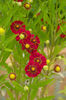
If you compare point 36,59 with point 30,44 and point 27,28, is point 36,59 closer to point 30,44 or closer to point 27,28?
point 30,44

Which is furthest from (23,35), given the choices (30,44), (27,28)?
(27,28)

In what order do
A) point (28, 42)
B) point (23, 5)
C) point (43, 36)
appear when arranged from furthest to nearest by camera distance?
point (43, 36), point (23, 5), point (28, 42)

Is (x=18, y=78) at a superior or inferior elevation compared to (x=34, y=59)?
inferior

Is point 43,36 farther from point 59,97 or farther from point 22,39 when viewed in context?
point 59,97

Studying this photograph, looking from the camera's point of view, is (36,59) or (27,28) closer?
(36,59)

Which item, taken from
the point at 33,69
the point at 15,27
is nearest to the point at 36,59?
the point at 33,69

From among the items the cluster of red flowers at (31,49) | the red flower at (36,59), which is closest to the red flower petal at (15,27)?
the cluster of red flowers at (31,49)

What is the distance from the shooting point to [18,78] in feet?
2.85

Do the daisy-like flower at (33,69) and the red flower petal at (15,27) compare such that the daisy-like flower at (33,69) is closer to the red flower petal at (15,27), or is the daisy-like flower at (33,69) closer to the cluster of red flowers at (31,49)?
the cluster of red flowers at (31,49)

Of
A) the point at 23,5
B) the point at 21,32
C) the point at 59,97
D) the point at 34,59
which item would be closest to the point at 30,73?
the point at 34,59

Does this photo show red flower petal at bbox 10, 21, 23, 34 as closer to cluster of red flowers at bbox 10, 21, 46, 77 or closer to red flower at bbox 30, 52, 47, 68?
cluster of red flowers at bbox 10, 21, 46, 77

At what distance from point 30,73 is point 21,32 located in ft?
0.52

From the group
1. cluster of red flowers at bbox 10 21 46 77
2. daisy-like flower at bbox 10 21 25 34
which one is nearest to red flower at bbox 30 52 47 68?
cluster of red flowers at bbox 10 21 46 77

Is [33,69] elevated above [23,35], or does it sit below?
below
